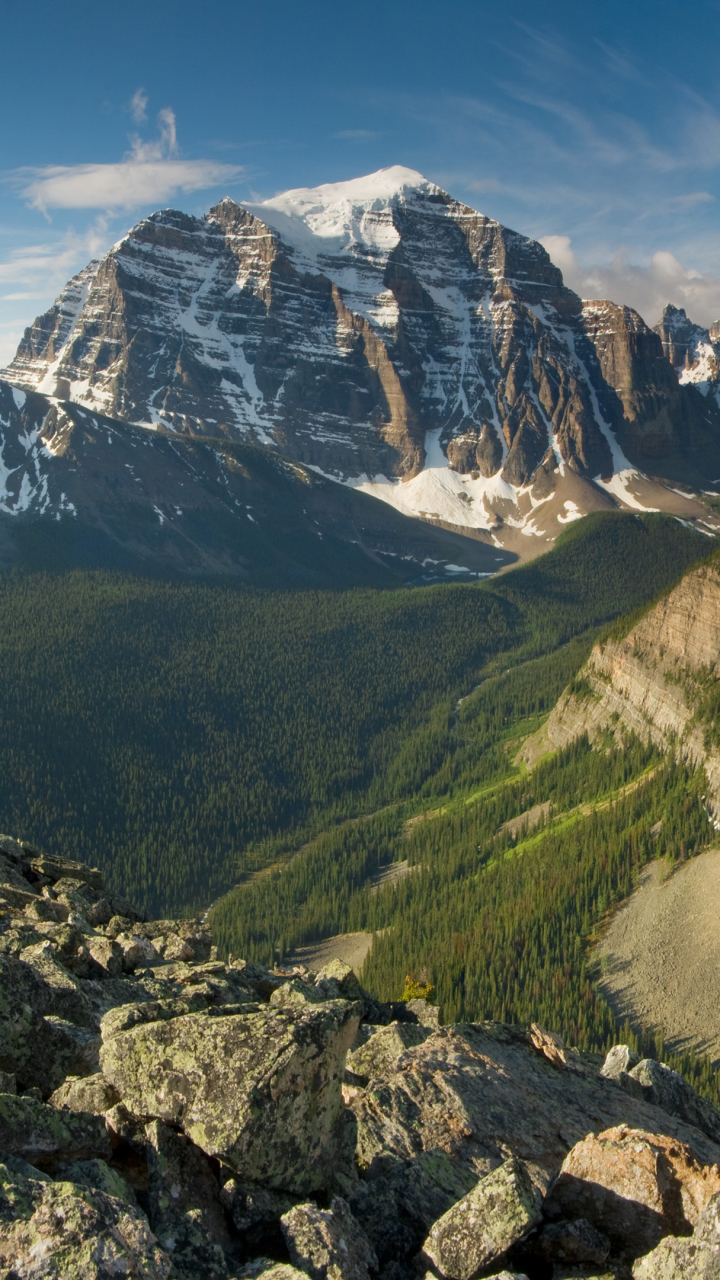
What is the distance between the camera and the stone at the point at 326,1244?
37.3ft

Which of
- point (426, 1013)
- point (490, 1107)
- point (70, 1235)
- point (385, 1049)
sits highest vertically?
point (70, 1235)

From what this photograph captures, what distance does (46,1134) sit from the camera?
41.4 ft

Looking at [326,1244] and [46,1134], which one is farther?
[46,1134]

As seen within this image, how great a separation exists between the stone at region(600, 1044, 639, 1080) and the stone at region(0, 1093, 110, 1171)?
47.5 ft

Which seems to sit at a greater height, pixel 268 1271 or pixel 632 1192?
pixel 268 1271

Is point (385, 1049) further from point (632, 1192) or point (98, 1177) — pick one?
point (98, 1177)

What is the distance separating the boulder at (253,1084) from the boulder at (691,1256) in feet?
15.5

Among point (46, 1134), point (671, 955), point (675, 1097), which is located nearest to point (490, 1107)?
point (675, 1097)

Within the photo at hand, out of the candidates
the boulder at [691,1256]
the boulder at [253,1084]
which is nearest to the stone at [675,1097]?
the boulder at [691,1256]

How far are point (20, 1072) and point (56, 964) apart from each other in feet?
16.8

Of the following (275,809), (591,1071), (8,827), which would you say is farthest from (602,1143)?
(275,809)

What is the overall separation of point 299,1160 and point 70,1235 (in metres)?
4.21

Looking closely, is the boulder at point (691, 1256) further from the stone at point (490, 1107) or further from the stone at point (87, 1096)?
the stone at point (87, 1096)

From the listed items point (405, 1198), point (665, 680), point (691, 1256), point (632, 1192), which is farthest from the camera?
point (665, 680)
